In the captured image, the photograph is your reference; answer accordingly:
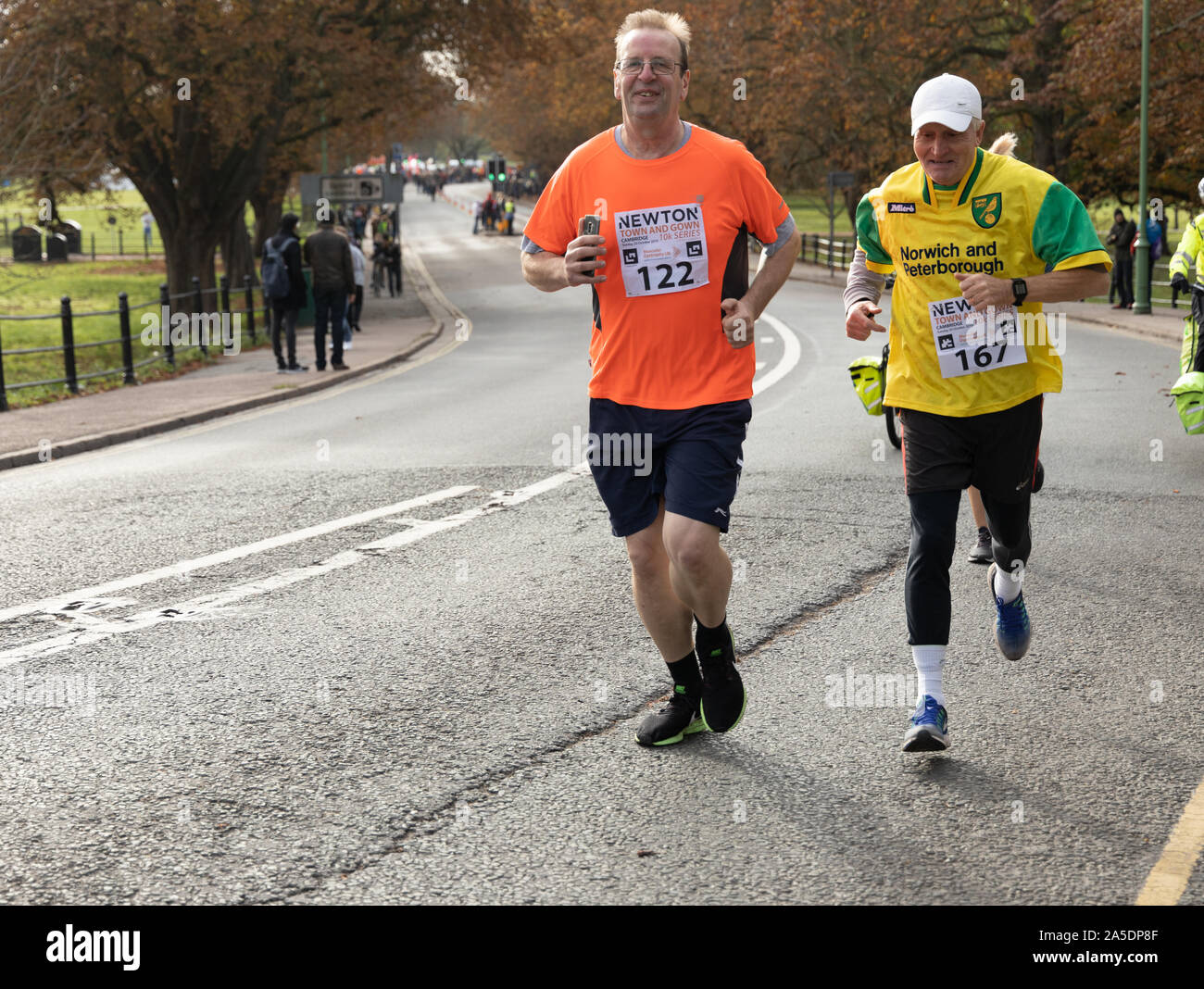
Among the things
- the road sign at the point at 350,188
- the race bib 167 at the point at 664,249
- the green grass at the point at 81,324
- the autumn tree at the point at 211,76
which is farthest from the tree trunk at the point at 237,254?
the race bib 167 at the point at 664,249

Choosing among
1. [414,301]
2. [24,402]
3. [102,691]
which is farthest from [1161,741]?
[414,301]

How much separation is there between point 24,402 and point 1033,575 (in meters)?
12.1

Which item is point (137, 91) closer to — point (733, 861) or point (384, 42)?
point (384, 42)

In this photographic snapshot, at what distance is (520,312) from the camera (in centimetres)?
3161

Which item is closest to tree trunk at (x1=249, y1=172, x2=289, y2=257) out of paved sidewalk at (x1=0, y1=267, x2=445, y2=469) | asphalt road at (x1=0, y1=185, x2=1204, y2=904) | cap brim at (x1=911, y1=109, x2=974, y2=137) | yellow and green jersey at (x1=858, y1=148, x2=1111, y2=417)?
paved sidewalk at (x1=0, y1=267, x2=445, y2=469)

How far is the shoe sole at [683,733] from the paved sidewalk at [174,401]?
8460 mm

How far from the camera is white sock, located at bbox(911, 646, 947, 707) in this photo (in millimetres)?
4629

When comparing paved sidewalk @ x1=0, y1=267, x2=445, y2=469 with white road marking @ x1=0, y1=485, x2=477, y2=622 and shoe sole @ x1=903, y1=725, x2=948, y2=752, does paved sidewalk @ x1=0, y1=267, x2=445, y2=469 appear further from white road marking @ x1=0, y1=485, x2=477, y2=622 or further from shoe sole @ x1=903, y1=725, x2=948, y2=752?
shoe sole @ x1=903, y1=725, x2=948, y2=752

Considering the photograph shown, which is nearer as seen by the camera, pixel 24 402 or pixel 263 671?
pixel 263 671

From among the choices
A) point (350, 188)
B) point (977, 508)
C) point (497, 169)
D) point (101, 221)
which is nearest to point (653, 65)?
point (977, 508)

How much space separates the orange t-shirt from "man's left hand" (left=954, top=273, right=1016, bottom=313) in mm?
649

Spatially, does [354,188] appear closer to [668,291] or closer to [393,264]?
[393,264]

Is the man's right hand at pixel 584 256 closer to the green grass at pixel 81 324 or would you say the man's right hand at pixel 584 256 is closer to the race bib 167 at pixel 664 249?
the race bib 167 at pixel 664 249

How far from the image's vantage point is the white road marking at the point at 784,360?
15.6m
